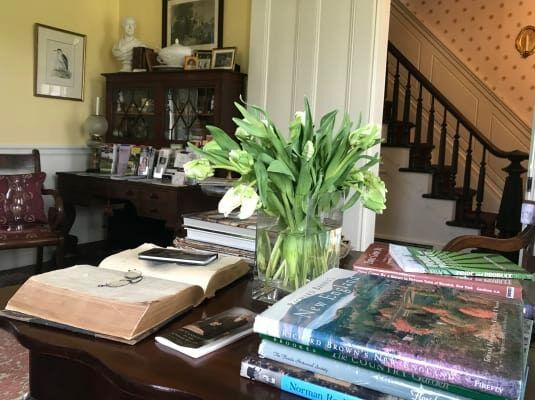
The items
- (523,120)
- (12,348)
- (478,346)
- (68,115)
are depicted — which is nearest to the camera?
(478,346)

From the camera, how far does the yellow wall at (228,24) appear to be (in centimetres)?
357

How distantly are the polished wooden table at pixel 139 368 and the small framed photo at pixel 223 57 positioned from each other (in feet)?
8.79

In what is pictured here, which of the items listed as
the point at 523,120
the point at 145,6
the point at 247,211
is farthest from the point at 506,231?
the point at 247,211

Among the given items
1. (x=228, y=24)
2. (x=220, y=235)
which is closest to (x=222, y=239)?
(x=220, y=235)

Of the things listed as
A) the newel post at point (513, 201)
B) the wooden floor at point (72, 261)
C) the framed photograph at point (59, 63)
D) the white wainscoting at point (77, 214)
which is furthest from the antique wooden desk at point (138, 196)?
the newel post at point (513, 201)

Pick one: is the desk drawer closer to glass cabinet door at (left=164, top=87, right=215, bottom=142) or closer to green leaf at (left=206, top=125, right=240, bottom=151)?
glass cabinet door at (left=164, top=87, right=215, bottom=142)

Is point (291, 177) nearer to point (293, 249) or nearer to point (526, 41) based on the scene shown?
point (293, 249)

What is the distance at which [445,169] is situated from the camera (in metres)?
4.56

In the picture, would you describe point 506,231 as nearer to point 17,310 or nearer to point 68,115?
point 68,115

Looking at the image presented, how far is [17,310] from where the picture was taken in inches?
36.8

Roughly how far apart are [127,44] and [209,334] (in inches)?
137

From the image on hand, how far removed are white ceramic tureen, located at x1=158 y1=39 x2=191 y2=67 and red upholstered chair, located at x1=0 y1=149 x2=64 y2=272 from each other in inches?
45.6

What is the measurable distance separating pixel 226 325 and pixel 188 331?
2.7 inches

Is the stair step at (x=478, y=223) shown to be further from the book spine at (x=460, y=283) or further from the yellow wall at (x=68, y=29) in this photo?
the book spine at (x=460, y=283)
